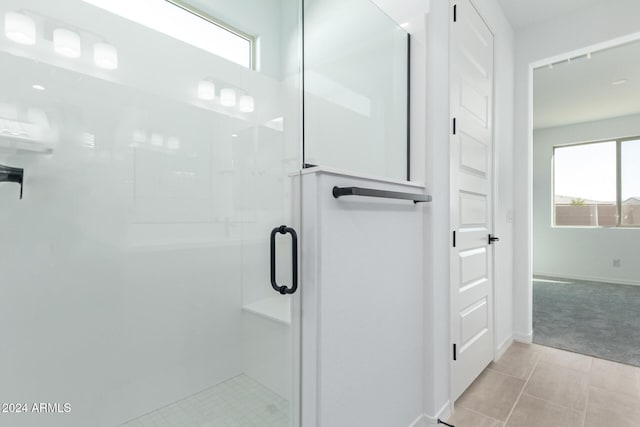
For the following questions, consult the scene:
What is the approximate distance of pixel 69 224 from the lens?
1.51 m

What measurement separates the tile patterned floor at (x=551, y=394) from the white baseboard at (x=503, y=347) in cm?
4

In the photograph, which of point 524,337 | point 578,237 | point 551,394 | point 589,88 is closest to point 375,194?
point 551,394

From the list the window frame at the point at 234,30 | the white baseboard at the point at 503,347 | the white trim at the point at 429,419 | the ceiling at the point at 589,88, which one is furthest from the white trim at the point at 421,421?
the ceiling at the point at 589,88

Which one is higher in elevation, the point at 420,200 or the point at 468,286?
the point at 420,200

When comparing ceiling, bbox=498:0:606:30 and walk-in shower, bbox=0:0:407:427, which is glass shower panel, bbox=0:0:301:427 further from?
ceiling, bbox=498:0:606:30

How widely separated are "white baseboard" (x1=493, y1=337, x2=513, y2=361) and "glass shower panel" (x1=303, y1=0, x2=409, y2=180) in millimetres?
1786

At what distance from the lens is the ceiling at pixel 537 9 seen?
2.56m

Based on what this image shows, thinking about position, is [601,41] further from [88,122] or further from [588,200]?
[588,200]

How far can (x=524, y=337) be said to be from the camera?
2.87 metres

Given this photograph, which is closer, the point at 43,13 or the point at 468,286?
the point at 43,13

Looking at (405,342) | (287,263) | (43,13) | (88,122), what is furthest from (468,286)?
(43,13)

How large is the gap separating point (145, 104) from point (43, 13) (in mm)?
508

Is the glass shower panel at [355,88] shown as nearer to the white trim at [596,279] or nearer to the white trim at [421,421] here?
the white trim at [421,421]

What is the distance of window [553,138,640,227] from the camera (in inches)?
208
